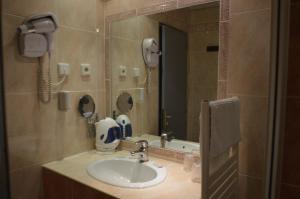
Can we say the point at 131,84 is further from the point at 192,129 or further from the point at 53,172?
the point at 53,172

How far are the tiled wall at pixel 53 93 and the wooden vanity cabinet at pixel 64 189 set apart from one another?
0.23ft

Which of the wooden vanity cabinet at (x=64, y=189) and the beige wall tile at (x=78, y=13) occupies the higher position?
the beige wall tile at (x=78, y=13)

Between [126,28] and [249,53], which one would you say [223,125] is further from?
[126,28]

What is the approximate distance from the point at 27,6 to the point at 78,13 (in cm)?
37

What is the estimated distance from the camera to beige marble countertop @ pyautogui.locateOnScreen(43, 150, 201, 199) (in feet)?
3.67

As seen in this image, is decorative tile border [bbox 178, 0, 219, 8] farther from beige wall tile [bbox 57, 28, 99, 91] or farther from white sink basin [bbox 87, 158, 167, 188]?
→ white sink basin [bbox 87, 158, 167, 188]

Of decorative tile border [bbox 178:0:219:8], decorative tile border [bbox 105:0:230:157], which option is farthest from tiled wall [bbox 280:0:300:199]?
decorative tile border [bbox 178:0:219:8]

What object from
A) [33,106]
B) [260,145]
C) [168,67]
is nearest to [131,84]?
[168,67]

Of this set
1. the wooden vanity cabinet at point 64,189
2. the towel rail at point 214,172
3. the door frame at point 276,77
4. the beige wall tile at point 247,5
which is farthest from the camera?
the wooden vanity cabinet at point 64,189

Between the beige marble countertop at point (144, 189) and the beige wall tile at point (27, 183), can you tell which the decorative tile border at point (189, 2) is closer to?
the beige marble countertop at point (144, 189)

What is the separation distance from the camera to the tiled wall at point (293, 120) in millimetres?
989

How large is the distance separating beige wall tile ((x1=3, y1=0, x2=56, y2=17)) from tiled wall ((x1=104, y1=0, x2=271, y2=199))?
1.06 metres

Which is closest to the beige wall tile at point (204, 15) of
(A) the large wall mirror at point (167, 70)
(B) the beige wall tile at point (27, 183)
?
(A) the large wall mirror at point (167, 70)

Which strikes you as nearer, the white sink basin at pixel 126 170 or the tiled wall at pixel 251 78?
the tiled wall at pixel 251 78
